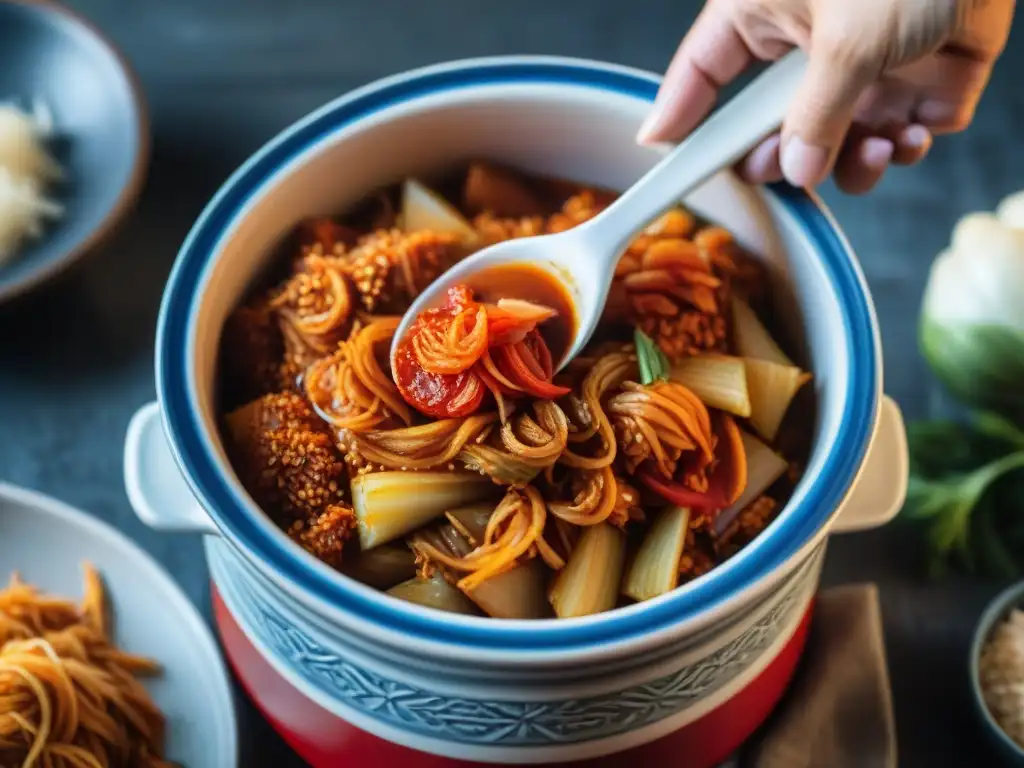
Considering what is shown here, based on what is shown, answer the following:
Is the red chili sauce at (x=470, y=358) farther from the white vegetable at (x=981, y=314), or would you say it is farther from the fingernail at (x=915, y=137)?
the white vegetable at (x=981, y=314)

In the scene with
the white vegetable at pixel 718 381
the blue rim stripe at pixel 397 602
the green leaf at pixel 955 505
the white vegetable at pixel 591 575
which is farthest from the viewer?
the green leaf at pixel 955 505

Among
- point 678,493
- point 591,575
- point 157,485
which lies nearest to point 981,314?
point 678,493

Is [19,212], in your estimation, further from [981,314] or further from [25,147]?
[981,314]

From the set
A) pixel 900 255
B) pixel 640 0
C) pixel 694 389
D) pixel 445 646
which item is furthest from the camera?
pixel 640 0

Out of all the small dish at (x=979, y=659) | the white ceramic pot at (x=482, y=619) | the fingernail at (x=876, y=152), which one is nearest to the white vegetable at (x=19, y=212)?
the white ceramic pot at (x=482, y=619)

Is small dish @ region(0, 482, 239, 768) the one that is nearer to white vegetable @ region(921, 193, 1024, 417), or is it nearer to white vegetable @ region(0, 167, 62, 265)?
white vegetable @ region(0, 167, 62, 265)

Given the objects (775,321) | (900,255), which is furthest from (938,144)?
(775,321)

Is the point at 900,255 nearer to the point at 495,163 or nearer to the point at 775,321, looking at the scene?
the point at 775,321
